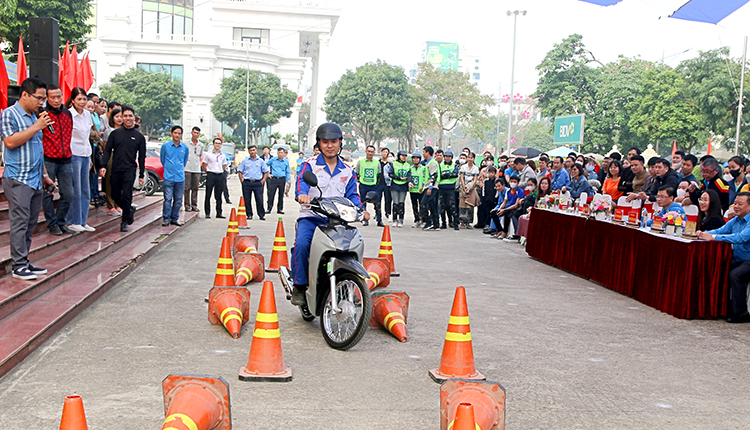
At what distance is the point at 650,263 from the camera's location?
8070mm

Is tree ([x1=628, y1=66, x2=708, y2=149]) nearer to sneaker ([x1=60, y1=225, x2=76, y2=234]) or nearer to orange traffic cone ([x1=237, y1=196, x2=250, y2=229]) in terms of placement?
orange traffic cone ([x1=237, y1=196, x2=250, y2=229])

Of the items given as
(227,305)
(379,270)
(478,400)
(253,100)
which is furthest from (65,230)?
(253,100)

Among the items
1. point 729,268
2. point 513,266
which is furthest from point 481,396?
point 513,266

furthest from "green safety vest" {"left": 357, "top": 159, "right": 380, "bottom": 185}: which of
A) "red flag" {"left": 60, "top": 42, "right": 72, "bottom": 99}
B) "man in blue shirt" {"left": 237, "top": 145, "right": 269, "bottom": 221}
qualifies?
"red flag" {"left": 60, "top": 42, "right": 72, "bottom": 99}

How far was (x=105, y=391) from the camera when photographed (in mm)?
4406

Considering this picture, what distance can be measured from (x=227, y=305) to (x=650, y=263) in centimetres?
495

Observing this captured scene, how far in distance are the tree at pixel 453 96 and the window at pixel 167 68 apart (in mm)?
27168

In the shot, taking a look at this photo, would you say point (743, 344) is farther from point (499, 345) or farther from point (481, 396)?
point (481, 396)

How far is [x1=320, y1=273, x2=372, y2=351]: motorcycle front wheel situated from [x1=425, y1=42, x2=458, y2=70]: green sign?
19108 cm

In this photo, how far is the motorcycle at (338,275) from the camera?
552 centimetres

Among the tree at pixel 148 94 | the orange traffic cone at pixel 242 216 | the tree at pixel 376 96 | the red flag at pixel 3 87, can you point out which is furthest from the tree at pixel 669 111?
the tree at pixel 148 94

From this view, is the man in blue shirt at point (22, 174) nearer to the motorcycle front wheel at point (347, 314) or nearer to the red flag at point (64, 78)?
the motorcycle front wheel at point (347, 314)

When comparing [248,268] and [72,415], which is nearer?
[72,415]

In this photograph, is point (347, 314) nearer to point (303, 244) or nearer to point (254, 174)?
point (303, 244)
